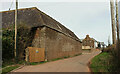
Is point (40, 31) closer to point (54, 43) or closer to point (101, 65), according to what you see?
point (54, 43)

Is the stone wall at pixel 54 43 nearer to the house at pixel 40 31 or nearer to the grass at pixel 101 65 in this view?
the house at pixel 40 31

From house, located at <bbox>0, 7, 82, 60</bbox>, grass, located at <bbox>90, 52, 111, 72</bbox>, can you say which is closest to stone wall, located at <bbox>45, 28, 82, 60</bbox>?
house, located at <bbox>0, 7, 82, 60</bbox>

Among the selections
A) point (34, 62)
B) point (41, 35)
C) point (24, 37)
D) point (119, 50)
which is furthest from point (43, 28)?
point (119, 50)

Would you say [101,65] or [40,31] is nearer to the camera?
[101,65]

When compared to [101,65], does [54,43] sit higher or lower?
higher

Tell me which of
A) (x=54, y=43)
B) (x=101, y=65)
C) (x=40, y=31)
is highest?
(x=40, y=31)

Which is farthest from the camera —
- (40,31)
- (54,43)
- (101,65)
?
(54,43)

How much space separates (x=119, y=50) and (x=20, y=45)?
470 inches

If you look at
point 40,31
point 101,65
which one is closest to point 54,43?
point 40,31

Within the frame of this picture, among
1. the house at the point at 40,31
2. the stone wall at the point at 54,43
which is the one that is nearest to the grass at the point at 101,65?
the stone wall at the point at 54,43

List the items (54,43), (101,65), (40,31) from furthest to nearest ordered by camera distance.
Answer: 1. (54,43)
2. (40,31)
3. (101,65)

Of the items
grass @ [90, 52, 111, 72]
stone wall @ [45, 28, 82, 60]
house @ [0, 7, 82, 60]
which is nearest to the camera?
grass @ [90, 52, 111, 72]

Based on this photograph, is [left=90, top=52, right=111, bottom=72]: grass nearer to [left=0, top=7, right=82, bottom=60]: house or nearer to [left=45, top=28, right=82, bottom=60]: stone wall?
[left=45, top=28, right=82, bottom=60]: stone wall

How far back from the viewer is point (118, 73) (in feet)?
16.6
